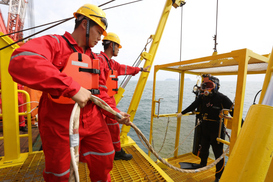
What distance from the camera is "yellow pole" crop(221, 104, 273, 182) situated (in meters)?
0.61

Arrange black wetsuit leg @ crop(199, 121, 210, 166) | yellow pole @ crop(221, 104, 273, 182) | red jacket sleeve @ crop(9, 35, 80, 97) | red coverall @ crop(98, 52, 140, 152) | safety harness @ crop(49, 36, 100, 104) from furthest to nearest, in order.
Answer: black wetsuit leg @ crop(199, 121, 210, 166) < red coverall @ crop(98, 52, 140, 152) < safety harness @ crop(49, 36, 100, 104) < red jacket sleeve @ crop(9, 35, 80, 97) < yellow pole @ crop(221, 104, 273, 182)

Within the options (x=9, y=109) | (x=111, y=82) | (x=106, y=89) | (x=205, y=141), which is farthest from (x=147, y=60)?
(x=9, y=109)

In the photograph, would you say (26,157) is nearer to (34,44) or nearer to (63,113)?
(63,113)

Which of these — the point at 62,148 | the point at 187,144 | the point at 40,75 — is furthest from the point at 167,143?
the point at 40,75

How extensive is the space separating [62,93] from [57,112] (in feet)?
1.36

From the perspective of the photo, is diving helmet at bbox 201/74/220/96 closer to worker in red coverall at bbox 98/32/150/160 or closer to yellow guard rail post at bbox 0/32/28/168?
worker in red coverall at bbox 98/32/150/160

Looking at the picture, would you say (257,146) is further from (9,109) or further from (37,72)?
(9,109)

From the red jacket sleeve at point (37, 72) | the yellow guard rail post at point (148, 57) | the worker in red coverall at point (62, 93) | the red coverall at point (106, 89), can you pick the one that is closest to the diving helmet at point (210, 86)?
the yellow guard rail post at point (148, 57)

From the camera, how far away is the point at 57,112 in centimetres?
125

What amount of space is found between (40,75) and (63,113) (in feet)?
1.63

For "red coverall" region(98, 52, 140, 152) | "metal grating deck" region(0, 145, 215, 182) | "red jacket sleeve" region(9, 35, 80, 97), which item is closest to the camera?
"red jacket sleeve" region(9, 35, 80, 97)

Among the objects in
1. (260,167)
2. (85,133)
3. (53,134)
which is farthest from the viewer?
(85,133)

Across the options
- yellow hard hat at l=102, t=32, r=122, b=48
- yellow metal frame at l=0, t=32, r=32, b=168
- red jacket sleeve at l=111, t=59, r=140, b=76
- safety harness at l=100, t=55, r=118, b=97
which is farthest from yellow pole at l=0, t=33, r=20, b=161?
red jacket sleeve at l=111, t=59, r=140, b=76

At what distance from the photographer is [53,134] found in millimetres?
1226
